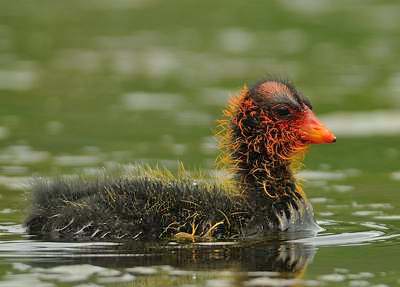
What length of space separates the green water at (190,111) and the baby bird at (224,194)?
1.00 ft

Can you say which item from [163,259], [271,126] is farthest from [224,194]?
[163,259]

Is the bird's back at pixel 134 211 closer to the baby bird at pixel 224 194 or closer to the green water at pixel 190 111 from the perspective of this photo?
the baby bird at pixel 224 194

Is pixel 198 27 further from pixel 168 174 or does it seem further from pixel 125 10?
pixel 168 174

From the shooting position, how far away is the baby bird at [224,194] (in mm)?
13398

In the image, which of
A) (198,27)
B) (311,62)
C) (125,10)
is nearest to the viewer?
(311,62)

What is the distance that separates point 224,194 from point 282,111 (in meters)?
1.15

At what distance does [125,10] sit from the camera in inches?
1331

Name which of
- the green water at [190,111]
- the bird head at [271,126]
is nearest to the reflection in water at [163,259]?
the green water at [190,111]

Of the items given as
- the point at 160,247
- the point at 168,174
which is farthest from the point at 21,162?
the point at 160,247

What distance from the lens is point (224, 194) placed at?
1384 centimetres

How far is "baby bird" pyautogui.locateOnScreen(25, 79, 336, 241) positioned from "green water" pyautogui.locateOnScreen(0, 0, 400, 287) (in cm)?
31

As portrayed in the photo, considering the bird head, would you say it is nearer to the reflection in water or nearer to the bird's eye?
the bird's eye

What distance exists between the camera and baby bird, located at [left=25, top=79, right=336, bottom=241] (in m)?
13.4

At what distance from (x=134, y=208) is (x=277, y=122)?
192 centimetres
